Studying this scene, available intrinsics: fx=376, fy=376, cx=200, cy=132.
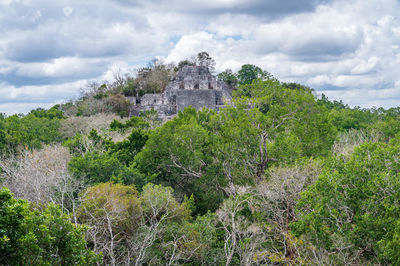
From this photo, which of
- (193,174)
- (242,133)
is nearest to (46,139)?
(193,174)

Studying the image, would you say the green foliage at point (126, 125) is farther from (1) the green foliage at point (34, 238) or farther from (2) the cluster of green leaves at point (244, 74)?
(2) the cluster of green leaves at point (244, 74)

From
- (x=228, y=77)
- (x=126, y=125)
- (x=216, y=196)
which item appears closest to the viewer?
(x=216, y=196)

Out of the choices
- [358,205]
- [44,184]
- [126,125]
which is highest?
[126,125]

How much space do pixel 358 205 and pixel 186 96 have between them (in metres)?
28.4

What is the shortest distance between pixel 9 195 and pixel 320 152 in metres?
12.7

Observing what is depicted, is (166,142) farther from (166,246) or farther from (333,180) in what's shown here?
(333,180)

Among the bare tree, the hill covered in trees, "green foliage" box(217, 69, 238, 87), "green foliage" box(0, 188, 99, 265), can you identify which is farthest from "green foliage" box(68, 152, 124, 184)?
"green foliage" box(217, 69, 238, 87)

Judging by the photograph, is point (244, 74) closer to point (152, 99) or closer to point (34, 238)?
point (152, 99)

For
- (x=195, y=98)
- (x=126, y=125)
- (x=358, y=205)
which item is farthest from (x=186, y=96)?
(x=358, y=205)

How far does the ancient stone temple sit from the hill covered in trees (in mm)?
14029

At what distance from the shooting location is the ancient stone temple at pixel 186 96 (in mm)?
35781

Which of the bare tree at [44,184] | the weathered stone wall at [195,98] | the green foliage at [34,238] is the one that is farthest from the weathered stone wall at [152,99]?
A: the green foliage at [34,238]

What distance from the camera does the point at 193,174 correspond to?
16.0 m

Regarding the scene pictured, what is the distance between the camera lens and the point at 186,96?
36.3m
